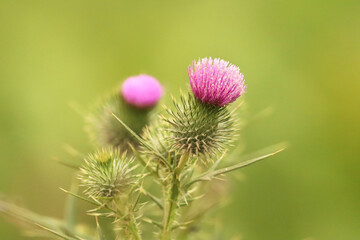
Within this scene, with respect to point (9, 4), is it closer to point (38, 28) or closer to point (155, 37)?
point (38, 28)

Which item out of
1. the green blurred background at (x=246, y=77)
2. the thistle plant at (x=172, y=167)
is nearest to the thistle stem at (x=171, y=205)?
the thistle plant at (x=172, y=167)

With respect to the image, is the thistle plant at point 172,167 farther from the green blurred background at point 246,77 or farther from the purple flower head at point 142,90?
the green blurred background at point 246,77

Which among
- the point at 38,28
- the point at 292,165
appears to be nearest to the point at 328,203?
the point at 292,165

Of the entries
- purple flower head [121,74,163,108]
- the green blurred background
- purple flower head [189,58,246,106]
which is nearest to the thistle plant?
purple flower head [189,58,246,106]

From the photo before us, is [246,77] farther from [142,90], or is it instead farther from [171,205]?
[171,205]

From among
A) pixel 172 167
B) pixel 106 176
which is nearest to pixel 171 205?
pixel 172 167

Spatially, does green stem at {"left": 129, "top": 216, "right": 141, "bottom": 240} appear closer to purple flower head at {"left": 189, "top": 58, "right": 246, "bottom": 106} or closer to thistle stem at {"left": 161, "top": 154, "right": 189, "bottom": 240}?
thistle stem at {"left": 161, "top": 154, "right": 189, "bottom": 240}
